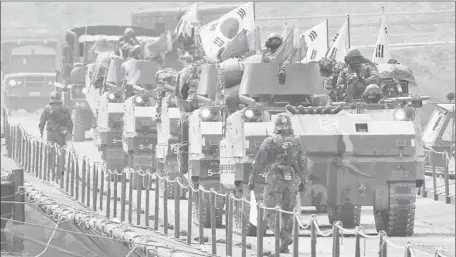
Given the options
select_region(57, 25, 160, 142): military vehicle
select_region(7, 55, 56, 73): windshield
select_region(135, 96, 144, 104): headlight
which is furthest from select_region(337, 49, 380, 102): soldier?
select_region(7, 55, 56, 73): windshield

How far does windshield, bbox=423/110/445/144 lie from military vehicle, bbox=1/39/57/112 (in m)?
24.2

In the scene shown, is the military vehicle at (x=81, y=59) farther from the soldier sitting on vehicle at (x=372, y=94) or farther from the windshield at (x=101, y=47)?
the soldier sitting on vehicle at (x=372, y=94)

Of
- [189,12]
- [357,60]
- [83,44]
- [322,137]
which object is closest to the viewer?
[322,137]

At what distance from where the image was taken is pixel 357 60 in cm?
2473

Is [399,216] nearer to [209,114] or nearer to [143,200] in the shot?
[209,114]

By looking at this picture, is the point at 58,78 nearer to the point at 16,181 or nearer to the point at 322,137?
the point at 16,181

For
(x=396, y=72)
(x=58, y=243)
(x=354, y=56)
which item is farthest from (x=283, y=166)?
(x=396, y=72)

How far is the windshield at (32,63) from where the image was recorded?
5997 cm

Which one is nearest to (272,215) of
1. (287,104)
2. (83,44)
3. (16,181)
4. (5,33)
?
(287,104)

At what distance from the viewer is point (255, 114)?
68.2 ft

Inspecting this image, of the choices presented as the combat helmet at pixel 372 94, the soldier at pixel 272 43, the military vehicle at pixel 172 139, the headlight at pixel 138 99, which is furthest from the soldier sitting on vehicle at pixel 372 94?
the headlight at pixel 138 99

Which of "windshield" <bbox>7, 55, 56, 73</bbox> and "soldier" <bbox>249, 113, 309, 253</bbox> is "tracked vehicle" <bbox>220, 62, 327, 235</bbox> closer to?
"soldier" <bbox>249, 113, 309, 253</bbox>

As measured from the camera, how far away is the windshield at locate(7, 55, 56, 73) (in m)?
60.0

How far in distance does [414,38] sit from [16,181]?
107ft
